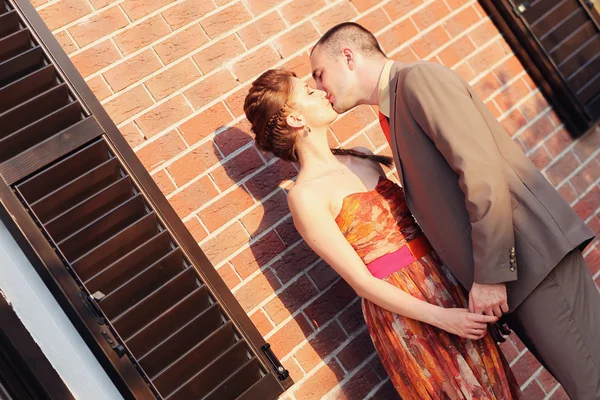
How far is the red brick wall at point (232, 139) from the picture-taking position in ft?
8.95

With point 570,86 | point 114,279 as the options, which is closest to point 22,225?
point 114,279

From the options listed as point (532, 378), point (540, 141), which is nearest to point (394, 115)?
point (540, 141)

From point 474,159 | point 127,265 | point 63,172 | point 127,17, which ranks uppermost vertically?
point 127,17

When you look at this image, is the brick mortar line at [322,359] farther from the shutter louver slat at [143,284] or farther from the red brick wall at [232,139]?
the shutter louver slat at [143,284]

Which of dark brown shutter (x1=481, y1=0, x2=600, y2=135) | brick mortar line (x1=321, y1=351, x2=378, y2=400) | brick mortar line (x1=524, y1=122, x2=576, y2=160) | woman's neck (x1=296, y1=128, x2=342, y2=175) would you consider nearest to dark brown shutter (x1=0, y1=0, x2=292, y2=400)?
brick mortar line (x1=321, y1=351, x2=378, y2=400)

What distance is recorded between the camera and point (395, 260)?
2531 mm

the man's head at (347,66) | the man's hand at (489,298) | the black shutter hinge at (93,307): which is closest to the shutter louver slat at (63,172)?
the black shutter hinge at (93,307)

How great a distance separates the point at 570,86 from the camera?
3.74 m

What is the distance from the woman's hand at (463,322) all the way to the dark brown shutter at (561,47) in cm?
185

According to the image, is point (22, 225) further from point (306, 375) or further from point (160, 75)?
point (306, 375)

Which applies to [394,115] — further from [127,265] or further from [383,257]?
[127,265]

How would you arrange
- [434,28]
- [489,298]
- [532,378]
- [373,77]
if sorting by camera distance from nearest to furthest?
[489,298], [373,77], [532,378], [434,28]

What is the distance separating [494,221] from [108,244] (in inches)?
51.8

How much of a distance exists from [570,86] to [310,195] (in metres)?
2.00
